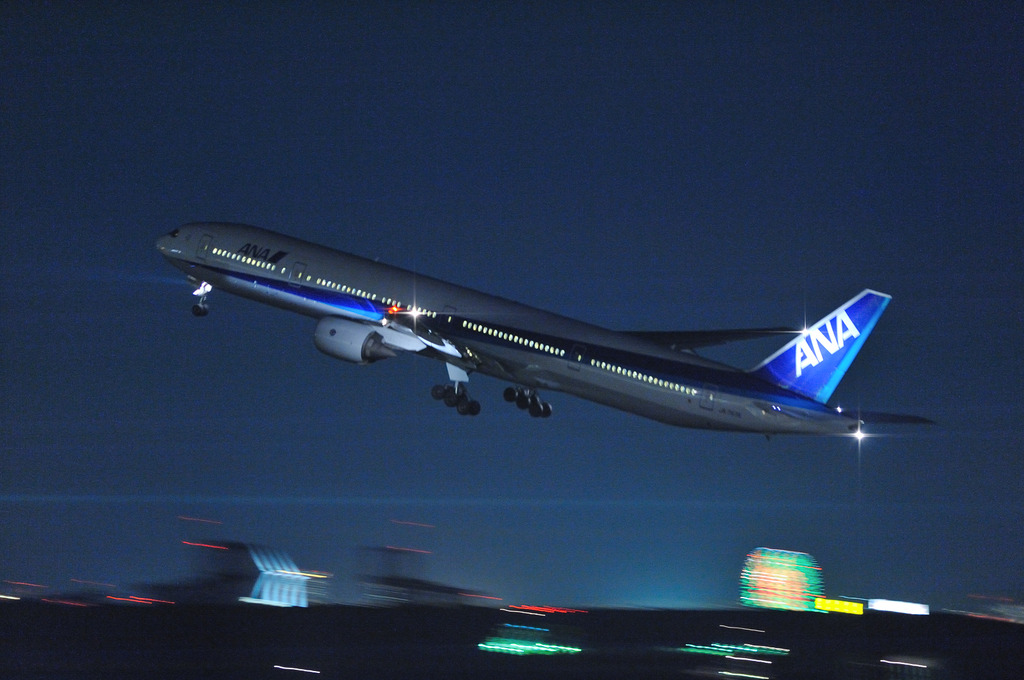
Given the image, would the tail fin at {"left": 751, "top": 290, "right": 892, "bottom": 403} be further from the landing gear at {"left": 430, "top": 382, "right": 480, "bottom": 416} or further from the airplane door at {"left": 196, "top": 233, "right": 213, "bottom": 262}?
the airplane door at {"left": 196, "top": 233, "right": 213, "bottom": 262}

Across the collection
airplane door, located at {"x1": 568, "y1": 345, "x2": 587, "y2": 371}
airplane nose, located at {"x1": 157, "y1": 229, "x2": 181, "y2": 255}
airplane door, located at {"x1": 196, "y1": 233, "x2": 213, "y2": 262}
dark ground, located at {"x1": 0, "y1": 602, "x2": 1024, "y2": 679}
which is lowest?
dark ground, located at {"x1": 0, "y1": 602, "x2": 1024, "y2": 679}

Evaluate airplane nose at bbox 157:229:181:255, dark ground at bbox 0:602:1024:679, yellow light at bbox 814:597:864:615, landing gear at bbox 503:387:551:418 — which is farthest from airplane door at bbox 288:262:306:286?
yellow light at bbox 814:597:864:615

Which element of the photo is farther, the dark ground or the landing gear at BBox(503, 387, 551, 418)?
the dark ground

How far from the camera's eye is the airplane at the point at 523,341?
2131 inches

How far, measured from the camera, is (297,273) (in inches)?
2717

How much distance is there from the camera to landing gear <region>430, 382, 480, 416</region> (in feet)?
221

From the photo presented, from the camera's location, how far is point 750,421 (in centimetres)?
5412

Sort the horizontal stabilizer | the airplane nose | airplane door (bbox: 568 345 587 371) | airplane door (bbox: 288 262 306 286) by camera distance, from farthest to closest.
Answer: the airplane nose < airplane door (bbox: 288 262 306 286) < airplane door (bbox: 568 345 587 371) < the horizontal stabilizer

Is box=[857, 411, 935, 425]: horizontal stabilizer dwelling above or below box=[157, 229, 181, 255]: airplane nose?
below

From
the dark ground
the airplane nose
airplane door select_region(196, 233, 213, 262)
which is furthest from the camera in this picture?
the dark ground

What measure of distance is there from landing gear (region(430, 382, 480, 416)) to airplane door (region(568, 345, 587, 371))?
34.8ft

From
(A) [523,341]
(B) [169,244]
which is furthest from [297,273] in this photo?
(A) [523,341]

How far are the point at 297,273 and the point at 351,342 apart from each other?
7.28 m

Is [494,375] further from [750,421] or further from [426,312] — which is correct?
[750,421]
